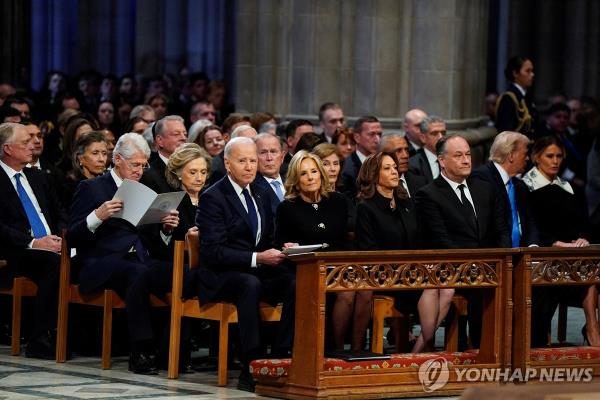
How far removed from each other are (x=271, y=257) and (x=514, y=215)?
2.52 meters

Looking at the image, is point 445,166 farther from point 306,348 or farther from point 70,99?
point 70,99

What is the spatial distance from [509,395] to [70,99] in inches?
549

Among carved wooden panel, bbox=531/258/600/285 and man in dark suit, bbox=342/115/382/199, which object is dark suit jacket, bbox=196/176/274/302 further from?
man in dark suit, bbox=342/115/382/199

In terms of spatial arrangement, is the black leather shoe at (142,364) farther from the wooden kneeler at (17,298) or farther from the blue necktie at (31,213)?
the blue necktie at (31,213)

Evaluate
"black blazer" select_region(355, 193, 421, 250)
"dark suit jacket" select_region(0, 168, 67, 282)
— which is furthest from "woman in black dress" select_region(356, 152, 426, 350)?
"dark suit jacket" select_region(0, 168, 67, 282)

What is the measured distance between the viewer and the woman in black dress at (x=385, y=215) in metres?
11.3

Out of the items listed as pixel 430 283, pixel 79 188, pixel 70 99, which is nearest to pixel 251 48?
pixel 70 99

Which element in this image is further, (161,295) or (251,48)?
(251,48)

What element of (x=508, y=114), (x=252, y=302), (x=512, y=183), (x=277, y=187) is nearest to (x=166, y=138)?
(x=277, y=187)

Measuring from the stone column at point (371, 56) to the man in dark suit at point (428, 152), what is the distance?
8.59ft

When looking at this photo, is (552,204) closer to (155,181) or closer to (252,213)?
(252,213)

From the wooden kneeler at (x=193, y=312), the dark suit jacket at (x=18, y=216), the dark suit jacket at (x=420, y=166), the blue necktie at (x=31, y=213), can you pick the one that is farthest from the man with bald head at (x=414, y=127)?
the wooden kneeler at (x=193, y=312)

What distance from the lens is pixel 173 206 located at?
1124 centimetres

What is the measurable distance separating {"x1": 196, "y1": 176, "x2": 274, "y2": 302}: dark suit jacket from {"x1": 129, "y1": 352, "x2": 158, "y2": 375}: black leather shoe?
2.07 feet
